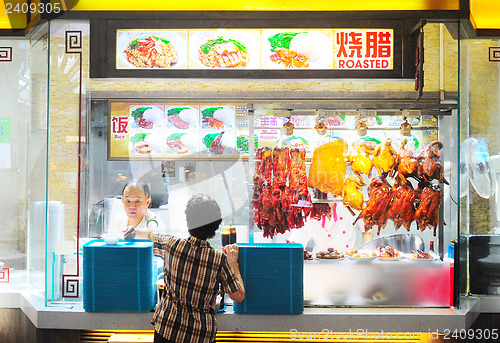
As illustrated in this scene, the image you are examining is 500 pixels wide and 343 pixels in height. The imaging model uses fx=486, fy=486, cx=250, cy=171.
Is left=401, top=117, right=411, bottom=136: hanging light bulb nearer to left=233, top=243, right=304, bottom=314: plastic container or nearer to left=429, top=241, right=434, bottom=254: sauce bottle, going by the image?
left=429, top=241, right=434, bottom=254: sauce bottle

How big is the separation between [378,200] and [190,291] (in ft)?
6.59

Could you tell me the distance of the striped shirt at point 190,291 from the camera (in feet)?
9.55

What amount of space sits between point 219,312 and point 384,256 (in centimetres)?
144

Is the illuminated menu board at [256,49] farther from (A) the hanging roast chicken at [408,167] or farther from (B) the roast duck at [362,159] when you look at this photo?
(A) the hanging roast chicken at [408,167]

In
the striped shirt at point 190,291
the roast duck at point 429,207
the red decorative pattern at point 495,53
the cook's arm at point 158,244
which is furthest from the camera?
the red decorative pattern at point 495,53

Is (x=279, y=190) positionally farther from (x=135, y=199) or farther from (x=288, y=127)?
(x=135, y=199)

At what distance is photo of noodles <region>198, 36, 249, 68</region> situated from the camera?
3.97 m

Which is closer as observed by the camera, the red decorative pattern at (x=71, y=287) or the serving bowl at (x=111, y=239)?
the serving bowl at (x=111, y=239)

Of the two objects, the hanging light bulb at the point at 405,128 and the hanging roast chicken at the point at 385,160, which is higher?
the hanging light bulb at the point at 405,128

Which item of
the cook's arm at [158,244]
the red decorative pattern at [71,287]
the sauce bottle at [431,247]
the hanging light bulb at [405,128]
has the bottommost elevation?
the red decorative pattern at [71,287]

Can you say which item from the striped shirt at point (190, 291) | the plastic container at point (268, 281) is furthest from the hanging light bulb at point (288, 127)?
the striped shirt at point (190, 291)

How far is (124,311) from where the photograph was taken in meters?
3.66

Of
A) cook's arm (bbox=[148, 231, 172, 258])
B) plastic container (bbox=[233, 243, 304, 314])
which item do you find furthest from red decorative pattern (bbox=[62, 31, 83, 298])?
plastic container (bbox=[233, 243, 304, 314])


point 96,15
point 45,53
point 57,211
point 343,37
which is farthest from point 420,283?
point 45,53
